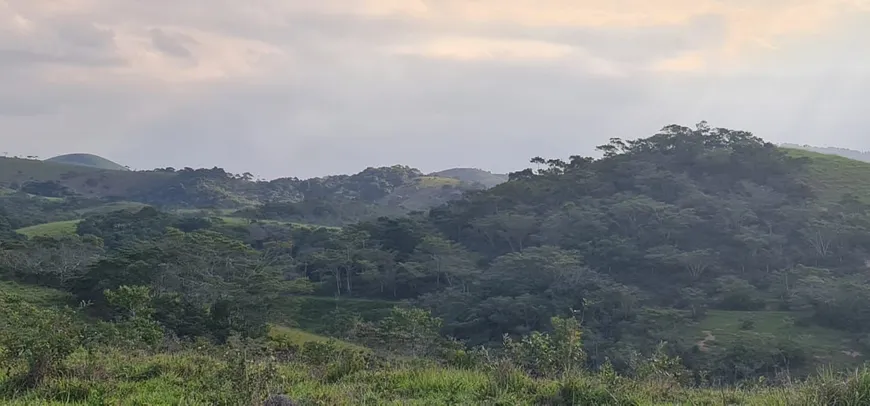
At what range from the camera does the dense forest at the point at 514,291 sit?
22.8ft

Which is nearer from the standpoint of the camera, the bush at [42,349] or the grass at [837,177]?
the bush at [42,349]

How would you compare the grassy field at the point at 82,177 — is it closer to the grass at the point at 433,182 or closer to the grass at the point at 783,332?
the grass at the point at 433,182

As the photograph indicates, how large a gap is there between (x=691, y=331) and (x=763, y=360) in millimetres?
6564

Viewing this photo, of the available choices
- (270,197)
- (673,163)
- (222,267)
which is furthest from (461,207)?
(270,197)

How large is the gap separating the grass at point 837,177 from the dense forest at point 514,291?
1119 millimetres

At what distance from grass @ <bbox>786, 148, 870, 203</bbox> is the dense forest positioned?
1119mm

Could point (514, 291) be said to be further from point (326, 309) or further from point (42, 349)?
point (42, 349)

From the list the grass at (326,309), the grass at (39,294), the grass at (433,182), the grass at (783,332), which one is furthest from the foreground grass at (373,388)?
the grass at (433,182)

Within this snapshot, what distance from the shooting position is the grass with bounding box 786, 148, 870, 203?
51781 mm

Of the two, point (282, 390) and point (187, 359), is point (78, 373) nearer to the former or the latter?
point (187, 359)

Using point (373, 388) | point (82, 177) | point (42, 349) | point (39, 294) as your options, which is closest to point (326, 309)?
point (39, 294)

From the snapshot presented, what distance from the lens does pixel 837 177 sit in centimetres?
5656

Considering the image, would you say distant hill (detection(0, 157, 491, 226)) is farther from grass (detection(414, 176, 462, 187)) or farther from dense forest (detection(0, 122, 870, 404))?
dense forest (detection(0, 122, 870, 404))

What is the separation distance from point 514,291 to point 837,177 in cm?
3543
